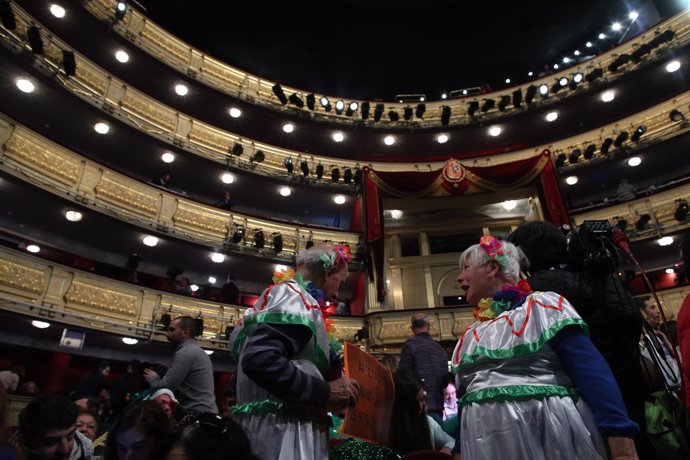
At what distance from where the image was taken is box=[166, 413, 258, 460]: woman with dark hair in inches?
46.1

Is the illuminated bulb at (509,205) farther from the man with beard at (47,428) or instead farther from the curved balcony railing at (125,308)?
the man with beard at (47,428)

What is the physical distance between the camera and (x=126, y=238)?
1162 cm

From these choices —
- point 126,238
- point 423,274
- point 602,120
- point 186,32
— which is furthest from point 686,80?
point 186,32

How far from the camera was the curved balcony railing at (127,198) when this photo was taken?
374 inches

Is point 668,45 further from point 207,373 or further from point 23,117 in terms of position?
point 23,117

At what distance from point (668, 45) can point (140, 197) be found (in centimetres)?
1758

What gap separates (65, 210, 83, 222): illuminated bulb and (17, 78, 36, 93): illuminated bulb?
3.28 meters

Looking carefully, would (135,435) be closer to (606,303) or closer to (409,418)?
(409,418)

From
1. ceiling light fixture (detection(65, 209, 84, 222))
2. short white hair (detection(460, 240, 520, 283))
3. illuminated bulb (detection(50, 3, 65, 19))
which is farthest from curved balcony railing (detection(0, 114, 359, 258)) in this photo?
short white hair (detection(460, 240, 520, 283))

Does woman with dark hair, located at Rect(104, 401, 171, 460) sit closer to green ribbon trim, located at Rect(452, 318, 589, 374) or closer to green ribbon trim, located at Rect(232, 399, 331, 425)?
green ribbon trim, located at Rect(232, 399, 331, 425)

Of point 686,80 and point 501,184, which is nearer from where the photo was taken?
point 501,184

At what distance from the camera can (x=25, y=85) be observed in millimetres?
10500

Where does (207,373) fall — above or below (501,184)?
below

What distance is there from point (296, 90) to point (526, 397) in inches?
688
